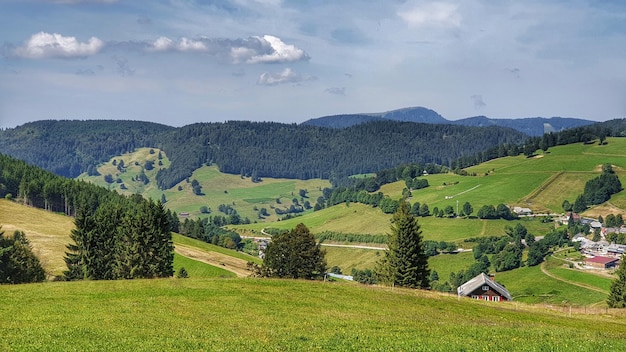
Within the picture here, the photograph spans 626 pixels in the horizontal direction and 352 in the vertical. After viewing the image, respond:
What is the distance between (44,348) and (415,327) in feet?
82.4

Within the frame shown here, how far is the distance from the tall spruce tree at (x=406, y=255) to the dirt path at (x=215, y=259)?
174 feet

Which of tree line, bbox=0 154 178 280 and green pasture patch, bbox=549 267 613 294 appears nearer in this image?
tree line, bbox=0 154 178 280

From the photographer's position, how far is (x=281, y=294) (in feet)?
197

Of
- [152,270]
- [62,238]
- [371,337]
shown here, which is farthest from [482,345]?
[62,238]

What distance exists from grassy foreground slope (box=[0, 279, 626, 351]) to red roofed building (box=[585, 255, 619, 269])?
132683mm

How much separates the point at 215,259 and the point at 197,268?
1533cm

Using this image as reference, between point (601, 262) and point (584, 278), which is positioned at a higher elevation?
point (601, 262)

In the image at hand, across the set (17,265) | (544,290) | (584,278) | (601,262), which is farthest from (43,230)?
(601,262)

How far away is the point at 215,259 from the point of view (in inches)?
5876

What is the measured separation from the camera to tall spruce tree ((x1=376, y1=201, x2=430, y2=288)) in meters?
85.4

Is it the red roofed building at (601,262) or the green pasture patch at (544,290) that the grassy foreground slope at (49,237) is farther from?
the red roofed building at (601,262)

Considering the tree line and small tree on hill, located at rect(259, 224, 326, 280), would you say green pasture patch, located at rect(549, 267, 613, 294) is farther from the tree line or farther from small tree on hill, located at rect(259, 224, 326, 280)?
the tree line

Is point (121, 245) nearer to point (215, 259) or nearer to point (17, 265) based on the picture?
point (17, 265)

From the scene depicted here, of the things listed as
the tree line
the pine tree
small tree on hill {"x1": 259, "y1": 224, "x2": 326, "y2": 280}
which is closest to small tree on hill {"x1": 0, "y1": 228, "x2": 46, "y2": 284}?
the tree line
